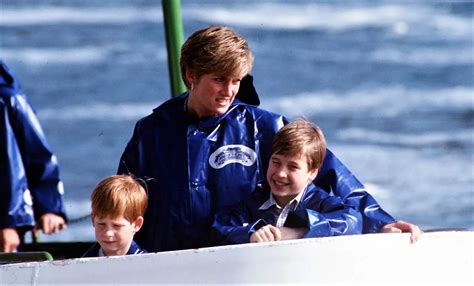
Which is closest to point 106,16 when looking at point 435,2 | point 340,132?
point 435,2

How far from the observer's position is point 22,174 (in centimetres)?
546

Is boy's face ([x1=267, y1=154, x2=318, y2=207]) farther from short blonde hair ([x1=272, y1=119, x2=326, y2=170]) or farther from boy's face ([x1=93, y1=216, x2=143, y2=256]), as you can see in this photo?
boy's face ([x1=93, y1=216, x2=143, y2=256])

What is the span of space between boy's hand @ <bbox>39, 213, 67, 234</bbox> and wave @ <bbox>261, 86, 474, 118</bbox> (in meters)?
5.87

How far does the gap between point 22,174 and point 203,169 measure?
1725 millimetres

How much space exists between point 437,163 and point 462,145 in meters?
0.52

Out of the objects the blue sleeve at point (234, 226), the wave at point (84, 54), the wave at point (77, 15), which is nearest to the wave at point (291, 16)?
the wave at point (77, 15)

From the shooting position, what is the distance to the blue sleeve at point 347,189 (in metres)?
3.84

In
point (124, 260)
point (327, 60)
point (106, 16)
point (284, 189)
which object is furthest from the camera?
point (106, 16)

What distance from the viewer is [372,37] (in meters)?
14.2

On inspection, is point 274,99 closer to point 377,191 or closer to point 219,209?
point 377,191

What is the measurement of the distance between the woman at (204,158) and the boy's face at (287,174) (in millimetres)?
145

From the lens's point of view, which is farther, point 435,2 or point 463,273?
point 435,2

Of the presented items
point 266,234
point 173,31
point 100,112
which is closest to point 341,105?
point 100,112

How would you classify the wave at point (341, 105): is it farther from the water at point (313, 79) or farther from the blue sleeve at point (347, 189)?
the blue sleeve at point (347, 189)
